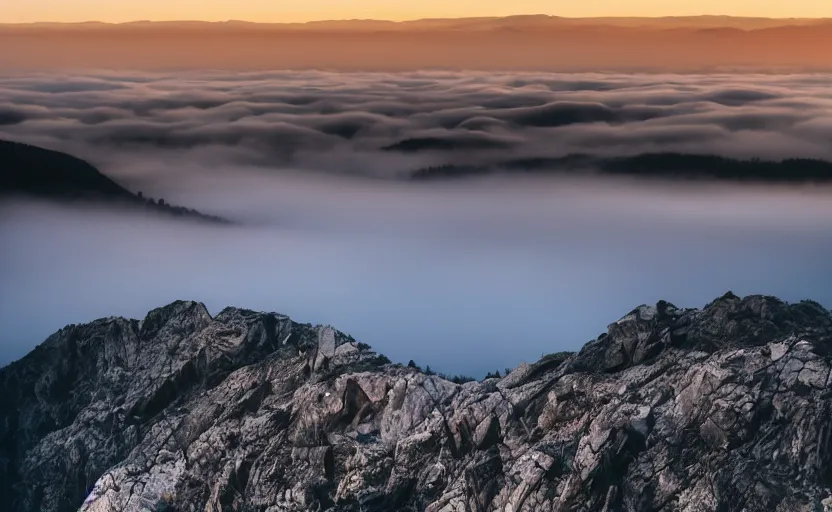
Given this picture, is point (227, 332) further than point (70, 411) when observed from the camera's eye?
No

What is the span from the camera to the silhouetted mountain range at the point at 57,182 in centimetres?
7438

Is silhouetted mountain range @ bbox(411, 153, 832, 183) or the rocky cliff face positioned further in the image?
silhouetted mountain range @ bbox(411, 153, 832, 183)

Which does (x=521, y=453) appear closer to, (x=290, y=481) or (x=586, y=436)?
(x=586, y=436)

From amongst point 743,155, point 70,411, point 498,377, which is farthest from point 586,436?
point 743,155

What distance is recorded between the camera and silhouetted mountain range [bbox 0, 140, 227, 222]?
7438 centimetres

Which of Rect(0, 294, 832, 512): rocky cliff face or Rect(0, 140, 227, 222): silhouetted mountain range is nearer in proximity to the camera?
Rect(0, 294, 832, 512): rocky cliff face

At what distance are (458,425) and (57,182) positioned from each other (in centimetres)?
4073

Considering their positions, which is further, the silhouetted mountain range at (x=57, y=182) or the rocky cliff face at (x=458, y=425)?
the silhouetted mountain range at (x=57, y=182)

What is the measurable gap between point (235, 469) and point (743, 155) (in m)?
42.1

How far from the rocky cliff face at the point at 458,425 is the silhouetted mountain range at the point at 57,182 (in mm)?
26530

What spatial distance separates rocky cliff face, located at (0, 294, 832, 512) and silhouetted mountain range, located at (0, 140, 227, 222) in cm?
2653

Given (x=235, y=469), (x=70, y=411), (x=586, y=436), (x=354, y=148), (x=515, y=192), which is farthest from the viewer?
(x=354, y=148)

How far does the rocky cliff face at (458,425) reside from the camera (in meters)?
37.8

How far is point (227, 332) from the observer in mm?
46531
